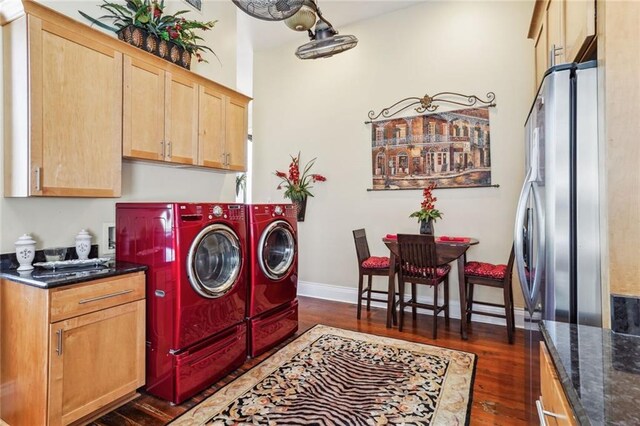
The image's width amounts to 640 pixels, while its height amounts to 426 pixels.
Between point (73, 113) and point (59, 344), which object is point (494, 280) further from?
point (73, 113)

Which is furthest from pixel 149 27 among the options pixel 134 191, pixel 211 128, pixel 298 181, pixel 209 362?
pixel 298 181

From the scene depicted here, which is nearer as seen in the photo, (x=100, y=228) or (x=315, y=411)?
(x=315, y=411)

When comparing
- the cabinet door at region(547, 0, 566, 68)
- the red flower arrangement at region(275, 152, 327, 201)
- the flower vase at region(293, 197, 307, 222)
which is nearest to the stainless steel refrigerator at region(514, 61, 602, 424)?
the cabinet door at region(547, 0, 566, 68)

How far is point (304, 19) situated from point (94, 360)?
2764 mm

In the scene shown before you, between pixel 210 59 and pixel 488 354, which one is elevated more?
pixel 210 59

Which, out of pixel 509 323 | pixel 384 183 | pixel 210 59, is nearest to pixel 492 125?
pixel 384 183

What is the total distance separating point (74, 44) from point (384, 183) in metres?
3.19

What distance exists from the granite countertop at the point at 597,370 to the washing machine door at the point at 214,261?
1.88m

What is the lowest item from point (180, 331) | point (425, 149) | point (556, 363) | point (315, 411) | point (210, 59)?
point (315, 411)

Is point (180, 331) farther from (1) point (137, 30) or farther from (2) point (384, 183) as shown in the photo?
(2) point (384, 183)

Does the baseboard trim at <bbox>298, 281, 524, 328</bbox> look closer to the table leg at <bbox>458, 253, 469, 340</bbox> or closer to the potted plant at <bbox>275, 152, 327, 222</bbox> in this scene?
the table leg at <bbox>458, 253, 469, 340</bbox>

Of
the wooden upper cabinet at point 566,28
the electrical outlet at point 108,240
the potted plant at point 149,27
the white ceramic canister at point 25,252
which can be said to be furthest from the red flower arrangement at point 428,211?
the white ceramic canister at point 25,252

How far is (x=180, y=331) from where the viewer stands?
208 cm

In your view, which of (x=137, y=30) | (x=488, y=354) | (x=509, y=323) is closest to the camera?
(x=137, y=30)
